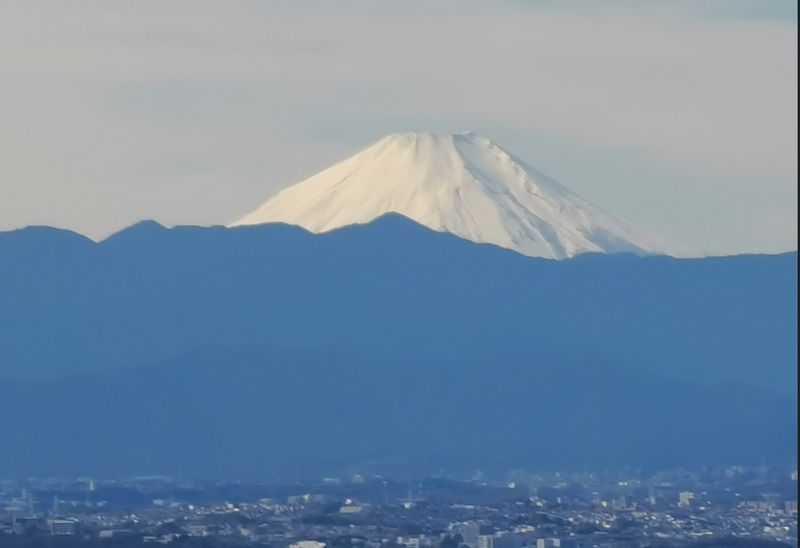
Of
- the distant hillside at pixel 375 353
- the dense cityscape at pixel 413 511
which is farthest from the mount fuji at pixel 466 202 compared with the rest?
the dense cityscape at pixel 413 511

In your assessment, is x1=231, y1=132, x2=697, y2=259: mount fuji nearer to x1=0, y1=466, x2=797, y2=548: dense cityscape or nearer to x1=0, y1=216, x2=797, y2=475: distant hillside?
x1=0, y1=216, x2=797, y2=475: distant hillside

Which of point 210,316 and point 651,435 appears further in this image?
point 210,316

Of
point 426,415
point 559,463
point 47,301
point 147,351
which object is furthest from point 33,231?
point 559,463

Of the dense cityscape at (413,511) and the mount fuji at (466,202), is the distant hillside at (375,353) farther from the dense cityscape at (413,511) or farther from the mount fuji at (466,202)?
the dense cityscape at (413,511)

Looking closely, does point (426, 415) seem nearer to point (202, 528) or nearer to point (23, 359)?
point (23, 359)

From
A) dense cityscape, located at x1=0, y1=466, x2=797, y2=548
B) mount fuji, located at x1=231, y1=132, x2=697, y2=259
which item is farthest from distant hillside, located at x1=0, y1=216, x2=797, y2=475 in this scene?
dense cityscape, located at x1=0, y1=466, x2=797, y2=548
